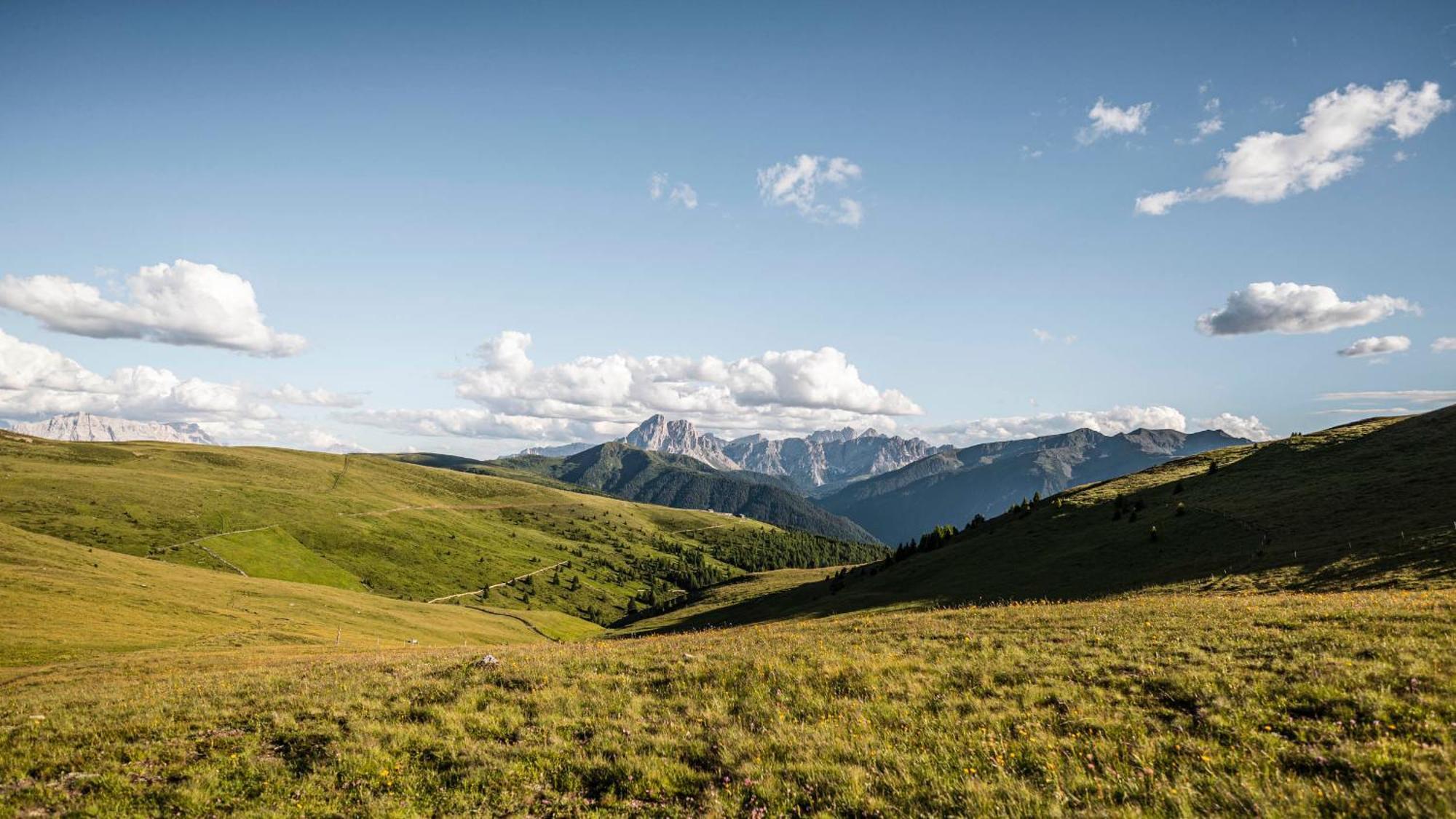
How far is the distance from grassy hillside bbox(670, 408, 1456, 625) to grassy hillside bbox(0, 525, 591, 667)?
54745 millimetres

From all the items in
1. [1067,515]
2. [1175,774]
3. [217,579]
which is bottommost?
[217,579]

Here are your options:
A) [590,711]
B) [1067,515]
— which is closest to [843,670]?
[590,711]

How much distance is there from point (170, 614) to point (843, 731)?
10070 cm

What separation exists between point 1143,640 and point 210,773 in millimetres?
24973

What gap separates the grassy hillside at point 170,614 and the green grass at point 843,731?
36.3 m

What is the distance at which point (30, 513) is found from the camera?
162875 mm

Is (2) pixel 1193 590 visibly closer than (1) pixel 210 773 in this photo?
No

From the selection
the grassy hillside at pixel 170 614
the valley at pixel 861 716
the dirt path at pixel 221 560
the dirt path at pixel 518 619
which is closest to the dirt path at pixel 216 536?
the dirt path at pixel 221 560

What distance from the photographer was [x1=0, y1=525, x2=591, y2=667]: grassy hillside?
185ft

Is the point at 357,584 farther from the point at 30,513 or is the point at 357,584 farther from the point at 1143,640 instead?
the point at 1143,640

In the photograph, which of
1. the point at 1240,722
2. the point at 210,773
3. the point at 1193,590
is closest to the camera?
the point at 1240,722

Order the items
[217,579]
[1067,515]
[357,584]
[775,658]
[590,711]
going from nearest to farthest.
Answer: [590,711] → [775,658] → [1067,515] → [217,579] → [357,584]

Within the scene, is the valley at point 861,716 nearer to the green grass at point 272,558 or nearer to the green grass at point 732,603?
the green grass at point 732,603

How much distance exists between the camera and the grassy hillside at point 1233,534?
3381 centimetres
